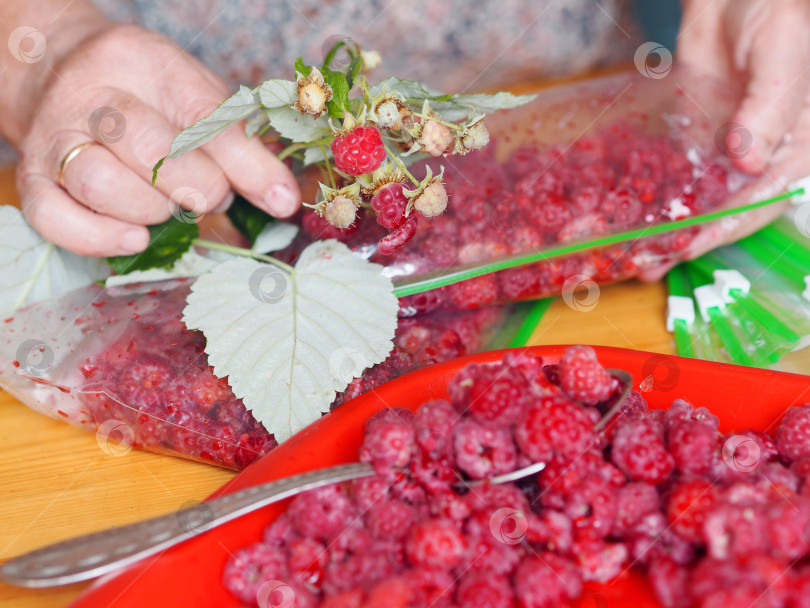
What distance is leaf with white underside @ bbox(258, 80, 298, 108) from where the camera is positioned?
637 millimetres

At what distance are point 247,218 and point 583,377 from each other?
47cm

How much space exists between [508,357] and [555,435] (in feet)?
0.24

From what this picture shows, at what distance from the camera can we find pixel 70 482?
64 cm

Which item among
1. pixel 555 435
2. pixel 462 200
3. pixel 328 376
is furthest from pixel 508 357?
pixel 462 200

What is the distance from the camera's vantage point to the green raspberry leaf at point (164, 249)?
2.48ft

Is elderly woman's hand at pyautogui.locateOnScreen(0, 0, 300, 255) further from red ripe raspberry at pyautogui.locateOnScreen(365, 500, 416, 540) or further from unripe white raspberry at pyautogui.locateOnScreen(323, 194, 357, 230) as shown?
red ripe raspberry at pyautogui.locateOnScreen(365, 500, 416, 540)

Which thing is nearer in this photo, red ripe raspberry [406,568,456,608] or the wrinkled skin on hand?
red ripe raspberry [406,568,456,608]

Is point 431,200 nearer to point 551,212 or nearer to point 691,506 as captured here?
point 551,212

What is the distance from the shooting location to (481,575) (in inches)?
16.8

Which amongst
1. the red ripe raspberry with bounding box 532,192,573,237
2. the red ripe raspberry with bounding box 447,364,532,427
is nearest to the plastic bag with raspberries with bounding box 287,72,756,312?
the red ripe raspberry with bounding box 532,192,573,237

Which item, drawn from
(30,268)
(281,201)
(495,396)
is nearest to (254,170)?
(281,201)

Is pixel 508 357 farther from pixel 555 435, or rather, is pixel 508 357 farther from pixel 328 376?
pixel 328 376

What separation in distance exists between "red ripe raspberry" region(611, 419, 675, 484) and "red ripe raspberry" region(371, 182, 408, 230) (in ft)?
0.95

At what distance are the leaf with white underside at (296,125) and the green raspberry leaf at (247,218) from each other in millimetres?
124
